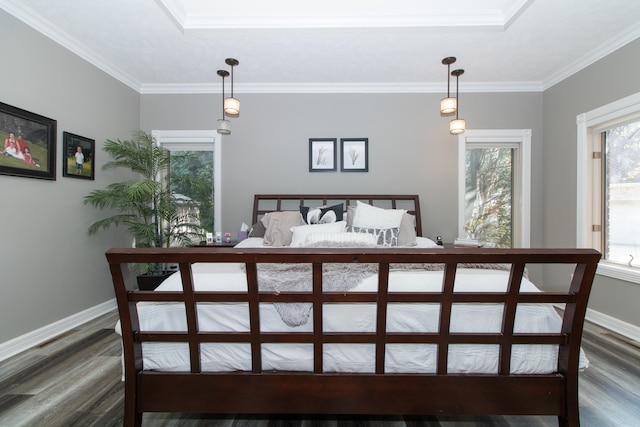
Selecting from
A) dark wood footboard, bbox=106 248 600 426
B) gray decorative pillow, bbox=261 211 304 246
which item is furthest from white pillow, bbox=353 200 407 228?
dark wood footboard, bbox=106 248 600 426

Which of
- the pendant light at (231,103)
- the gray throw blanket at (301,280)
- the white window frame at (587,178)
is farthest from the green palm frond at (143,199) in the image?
the white window frame at (587,178)

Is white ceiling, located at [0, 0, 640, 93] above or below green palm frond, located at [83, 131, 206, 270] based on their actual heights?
above

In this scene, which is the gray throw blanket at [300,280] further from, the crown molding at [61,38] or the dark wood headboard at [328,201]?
the crown molding at [61,38]

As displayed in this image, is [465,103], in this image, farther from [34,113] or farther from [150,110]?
[34,113]

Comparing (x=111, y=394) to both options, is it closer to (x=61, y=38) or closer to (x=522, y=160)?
(x=61, y=38)

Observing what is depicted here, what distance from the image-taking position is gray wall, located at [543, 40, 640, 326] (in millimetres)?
2703

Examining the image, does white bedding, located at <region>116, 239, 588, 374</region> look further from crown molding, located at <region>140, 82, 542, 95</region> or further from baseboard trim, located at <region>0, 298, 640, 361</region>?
crown molding, located at <region>140, 82, 542, 95</region>

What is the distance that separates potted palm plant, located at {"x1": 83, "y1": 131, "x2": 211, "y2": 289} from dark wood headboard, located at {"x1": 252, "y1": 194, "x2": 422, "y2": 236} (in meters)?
0.73

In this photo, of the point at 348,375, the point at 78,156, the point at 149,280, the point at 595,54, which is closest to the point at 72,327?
the point at 149,280

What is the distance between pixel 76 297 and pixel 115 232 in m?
0.84

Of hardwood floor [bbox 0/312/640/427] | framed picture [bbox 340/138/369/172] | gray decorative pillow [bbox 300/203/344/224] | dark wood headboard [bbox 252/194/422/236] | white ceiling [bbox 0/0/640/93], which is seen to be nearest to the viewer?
hardwood floor [bbox 0/312/640/427]

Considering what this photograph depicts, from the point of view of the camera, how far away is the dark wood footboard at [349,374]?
1.28 metres

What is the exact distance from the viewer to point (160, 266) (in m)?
3.40

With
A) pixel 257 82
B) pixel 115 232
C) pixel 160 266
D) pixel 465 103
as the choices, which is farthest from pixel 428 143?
pixel 115 232
